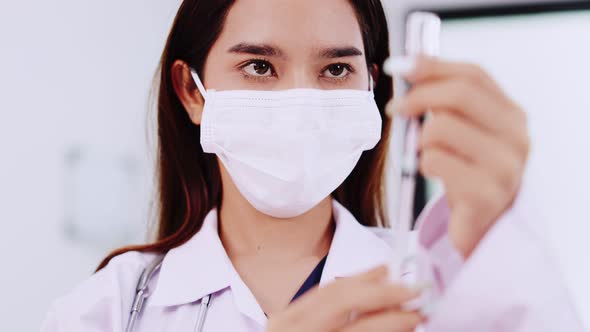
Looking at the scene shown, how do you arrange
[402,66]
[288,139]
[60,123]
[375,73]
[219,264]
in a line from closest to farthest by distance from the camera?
1. [402,66]
2. [288,139]
3. [219,264]
4. [375,73]
5. [60,123]

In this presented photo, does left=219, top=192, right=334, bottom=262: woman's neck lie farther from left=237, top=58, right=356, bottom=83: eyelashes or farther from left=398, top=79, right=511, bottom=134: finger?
left=398, top=79, right=511, bottom=134: finger

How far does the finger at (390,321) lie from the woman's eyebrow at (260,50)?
48cm

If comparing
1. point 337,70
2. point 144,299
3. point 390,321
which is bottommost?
point 144,299

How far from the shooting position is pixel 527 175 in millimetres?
600

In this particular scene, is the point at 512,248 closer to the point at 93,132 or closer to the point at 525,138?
the point at 525,138

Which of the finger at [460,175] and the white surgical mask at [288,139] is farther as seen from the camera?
the white surgical mask at [288,139]

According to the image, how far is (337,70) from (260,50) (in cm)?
12

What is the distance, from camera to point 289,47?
3.19 ft

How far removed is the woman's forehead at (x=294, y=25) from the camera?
973mm

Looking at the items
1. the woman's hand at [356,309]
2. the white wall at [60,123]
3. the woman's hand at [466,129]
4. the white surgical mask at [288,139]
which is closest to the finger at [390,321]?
the woman's hand at [356,309]

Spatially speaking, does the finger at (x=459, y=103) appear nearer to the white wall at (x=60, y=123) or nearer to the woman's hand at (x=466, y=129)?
the woman's hand at (x=466, y=129)

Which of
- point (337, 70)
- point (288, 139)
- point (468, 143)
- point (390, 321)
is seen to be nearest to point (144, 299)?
point (288, 139)

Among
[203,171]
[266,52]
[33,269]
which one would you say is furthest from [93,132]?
[266,52]

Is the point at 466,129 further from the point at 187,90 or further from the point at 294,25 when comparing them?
the point at 187,90
